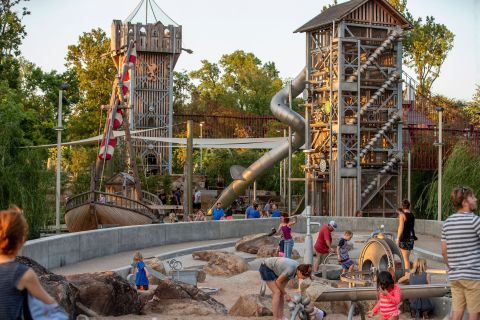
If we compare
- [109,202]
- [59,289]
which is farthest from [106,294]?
[109,202]

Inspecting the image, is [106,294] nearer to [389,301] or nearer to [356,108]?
[389,301]

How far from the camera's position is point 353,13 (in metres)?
44.0

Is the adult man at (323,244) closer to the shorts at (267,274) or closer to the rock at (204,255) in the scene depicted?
the rock at (204,255)

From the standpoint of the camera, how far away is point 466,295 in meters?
9.70

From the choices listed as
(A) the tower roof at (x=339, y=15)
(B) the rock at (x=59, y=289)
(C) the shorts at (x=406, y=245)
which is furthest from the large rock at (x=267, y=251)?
(A) the tower roof at (x=339, y=15)

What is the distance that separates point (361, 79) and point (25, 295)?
3823 cm

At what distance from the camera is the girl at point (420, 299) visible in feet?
48.7

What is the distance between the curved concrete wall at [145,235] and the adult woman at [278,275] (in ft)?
19.8

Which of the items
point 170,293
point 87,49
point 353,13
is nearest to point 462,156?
point 353,13

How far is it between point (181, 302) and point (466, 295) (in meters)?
6.82

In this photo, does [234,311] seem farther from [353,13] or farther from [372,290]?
[353,13]

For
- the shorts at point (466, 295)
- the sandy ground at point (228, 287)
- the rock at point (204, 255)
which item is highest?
the shorts at point (466, 295)

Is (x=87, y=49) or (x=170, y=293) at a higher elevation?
(x=87, y=49)

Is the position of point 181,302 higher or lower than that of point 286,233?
lower
